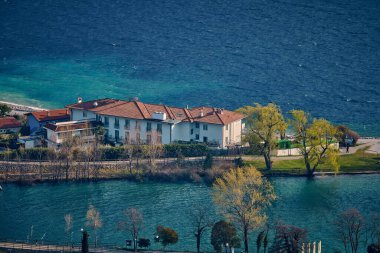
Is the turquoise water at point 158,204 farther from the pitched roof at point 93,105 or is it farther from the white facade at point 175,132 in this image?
the pitched roof at point 93,105

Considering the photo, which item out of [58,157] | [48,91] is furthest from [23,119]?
[48,91]

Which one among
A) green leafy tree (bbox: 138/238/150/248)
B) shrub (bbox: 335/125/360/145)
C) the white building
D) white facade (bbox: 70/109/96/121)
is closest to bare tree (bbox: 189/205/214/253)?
green leafy tree (bbox: 138/238/150/248)

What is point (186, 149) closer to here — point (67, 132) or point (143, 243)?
point (67, 132)

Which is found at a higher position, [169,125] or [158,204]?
[169,125]

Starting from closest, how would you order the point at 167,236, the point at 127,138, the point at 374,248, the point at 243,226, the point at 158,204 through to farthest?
the point at 374,248 < the point at 167,236 < the point at 243,226 < the point at 158,204 < the point at 127,138

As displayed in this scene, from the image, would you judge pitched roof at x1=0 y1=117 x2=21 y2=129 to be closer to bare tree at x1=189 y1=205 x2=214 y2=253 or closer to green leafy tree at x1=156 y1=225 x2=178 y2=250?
bare tree at x1=189 y1=205 x2=214 y2=253

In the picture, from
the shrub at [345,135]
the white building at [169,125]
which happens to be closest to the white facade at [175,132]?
the white building at [169,125]

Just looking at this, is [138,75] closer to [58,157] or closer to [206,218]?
[58,157]

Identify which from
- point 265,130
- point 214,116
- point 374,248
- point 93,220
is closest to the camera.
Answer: point 374,248

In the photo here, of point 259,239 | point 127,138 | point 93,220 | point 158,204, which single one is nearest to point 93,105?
point 127,138
